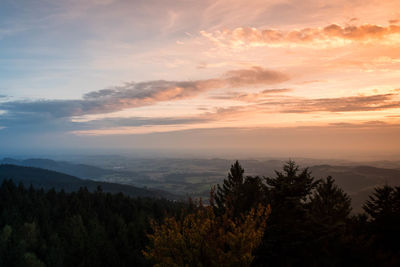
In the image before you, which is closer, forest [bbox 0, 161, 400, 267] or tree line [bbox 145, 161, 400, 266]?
tree line [bbox 145, 161, 400, 266]

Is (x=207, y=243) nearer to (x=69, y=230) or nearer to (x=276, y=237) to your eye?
(x=276, y=237)

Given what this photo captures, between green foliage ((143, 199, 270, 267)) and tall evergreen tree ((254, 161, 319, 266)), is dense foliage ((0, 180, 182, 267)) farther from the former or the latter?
green foliage ((143, 199, 270, 267))

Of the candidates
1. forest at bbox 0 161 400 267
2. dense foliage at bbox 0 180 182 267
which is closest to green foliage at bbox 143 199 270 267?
forest at bbox 0 161 400 267

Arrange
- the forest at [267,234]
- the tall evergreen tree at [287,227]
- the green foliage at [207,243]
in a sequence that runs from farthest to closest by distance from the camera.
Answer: the tall evergreen tree at [287,227]
the forest at [267,234]
the green foliage at [207,243]

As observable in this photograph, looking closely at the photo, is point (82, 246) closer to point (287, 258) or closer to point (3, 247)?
point (3, 247)

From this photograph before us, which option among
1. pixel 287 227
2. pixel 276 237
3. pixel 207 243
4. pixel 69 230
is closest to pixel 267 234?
pixel 276 237

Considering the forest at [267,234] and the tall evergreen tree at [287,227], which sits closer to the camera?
the forest at [267,234]

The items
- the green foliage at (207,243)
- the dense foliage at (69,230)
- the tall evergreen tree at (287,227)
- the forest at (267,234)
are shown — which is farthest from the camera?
the dense foliage at (69,230)

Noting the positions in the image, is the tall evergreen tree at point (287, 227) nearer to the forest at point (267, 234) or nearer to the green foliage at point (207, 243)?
the forest at point (267, 234)

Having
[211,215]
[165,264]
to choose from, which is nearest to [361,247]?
[211,215]

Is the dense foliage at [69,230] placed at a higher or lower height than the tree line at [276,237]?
lower

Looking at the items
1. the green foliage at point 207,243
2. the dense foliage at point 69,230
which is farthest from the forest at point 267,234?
the dense foliage at point 69,230

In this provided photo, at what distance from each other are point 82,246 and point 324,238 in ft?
180

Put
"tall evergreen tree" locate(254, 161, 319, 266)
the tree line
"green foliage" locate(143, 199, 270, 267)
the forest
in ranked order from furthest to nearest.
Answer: "tall evergreen tree" locate(254, 161, 319, 266) < the forest < the tree line < "green foliage" locate(143, 199, 270, 267)
